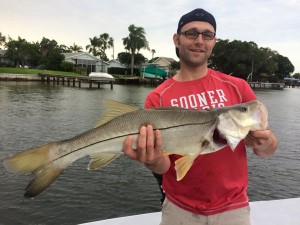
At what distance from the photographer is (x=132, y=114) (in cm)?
270

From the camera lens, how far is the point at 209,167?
285 centimetres

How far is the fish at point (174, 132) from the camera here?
2604mm

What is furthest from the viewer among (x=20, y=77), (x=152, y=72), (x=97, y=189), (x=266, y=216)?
(x=152, y=72)

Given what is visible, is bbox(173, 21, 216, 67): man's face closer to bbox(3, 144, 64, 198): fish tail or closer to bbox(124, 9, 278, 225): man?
bbox(124, 9, 278, 225): man

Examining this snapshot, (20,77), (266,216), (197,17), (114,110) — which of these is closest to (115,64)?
(20,77)

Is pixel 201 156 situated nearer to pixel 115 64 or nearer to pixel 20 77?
pixel 20 77

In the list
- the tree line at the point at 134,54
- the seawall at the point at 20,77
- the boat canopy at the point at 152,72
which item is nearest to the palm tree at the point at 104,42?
the tree line at the point at 134,54

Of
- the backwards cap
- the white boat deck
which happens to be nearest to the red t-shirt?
the backwards cap

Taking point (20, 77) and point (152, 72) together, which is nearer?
point (20, 77)

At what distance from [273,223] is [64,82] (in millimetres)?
68322

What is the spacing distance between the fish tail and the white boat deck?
228 centimetres

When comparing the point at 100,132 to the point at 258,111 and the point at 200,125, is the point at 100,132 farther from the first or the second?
the point at 258,111

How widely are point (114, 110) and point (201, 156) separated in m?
0.85

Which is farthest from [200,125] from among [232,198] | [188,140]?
[232,198]
